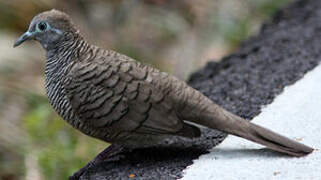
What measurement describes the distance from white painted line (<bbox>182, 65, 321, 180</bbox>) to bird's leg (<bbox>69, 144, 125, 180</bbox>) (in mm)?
659

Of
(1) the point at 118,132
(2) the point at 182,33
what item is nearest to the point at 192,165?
(1) the point at 118,132

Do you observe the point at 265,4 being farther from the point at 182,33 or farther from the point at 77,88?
the point at 77,88

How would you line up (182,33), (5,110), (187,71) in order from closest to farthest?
(5,110) → (187,71) → (182,33)

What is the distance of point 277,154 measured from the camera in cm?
386

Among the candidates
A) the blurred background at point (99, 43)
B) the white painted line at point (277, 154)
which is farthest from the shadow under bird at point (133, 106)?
the blurred background at point (99, 43)

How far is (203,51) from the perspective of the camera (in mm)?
9734

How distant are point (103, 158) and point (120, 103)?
0.54 m

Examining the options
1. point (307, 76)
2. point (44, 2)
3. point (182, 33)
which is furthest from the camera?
point (182, 33)

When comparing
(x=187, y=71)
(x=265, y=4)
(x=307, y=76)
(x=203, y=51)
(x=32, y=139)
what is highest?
(x=265, y=4)

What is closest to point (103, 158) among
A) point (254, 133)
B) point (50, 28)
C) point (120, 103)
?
point (120, 103)

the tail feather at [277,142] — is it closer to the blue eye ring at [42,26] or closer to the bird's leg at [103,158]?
the bird's leg at [103,158]

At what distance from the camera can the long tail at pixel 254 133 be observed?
375cm

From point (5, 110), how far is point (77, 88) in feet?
8.98

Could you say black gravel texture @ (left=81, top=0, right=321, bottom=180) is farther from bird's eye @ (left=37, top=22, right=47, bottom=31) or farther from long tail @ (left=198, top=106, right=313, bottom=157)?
bird's eye @ (left=37, top=22, right=47, bottom=31)
